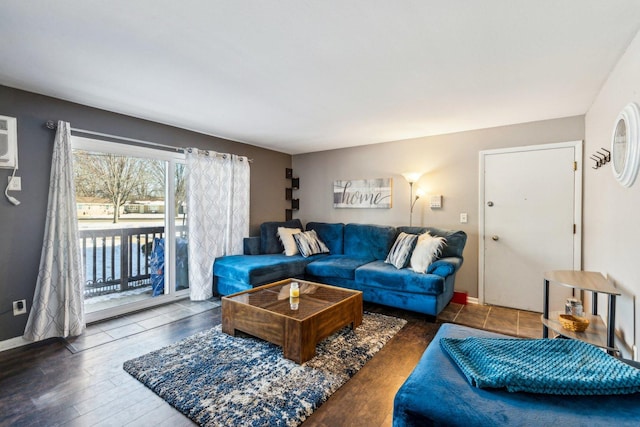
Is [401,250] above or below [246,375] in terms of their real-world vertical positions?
above

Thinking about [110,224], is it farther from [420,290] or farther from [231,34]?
[420,290]

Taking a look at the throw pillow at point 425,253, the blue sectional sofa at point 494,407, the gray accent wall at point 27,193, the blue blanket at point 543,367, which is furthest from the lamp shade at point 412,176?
the gray accent wall at point 27,193

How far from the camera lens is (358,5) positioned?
59.3 inches

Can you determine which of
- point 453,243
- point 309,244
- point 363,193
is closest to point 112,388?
point 309,244

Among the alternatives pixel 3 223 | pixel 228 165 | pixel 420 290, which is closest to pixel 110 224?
pixel 3 223

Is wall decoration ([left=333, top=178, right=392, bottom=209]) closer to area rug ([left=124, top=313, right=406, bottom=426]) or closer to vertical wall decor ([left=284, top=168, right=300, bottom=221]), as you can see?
vertical wall decor ([left=284, top=168, right=300, bottom=221])

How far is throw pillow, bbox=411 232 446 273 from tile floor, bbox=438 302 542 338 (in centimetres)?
60

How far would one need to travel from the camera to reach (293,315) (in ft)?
7.80

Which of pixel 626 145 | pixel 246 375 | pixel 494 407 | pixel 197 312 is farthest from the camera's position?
pixel 197 312

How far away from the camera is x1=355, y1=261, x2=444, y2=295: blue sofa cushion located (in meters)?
3.06

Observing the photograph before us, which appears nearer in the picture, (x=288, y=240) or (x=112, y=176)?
(x=112, y=176)

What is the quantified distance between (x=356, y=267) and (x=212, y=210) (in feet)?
6.71

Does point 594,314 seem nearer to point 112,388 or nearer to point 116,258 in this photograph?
point 112,388

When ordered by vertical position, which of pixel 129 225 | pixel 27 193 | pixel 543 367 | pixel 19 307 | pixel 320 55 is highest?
pixel 320 55
